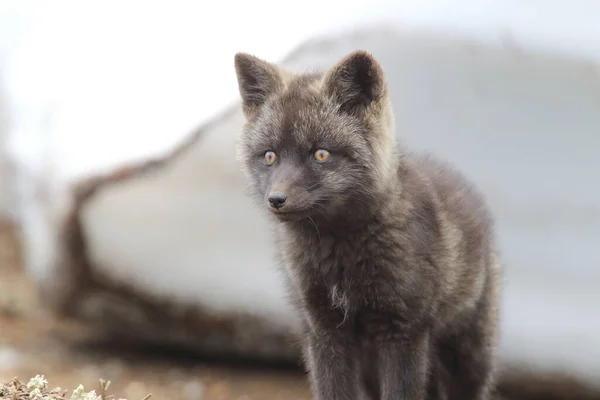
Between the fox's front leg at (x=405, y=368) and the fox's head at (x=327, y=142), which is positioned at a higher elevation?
the fox's head at (x=327, y=142)

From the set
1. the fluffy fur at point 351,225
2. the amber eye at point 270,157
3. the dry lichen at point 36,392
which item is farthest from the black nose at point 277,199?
the dry lichen at point 36,392

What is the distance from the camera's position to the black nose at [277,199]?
264cm

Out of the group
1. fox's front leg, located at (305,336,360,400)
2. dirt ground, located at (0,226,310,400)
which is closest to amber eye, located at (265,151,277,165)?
fox's front leg, located at (305,336,360,400)

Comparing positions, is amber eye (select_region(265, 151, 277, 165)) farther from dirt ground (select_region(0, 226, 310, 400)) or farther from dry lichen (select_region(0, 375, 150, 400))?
dirt ground (select_region(0, 226, 310, 400))

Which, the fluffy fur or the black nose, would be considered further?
the fluffy fur

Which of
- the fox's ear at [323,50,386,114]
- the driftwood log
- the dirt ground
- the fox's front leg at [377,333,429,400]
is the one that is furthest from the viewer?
the dirt ground

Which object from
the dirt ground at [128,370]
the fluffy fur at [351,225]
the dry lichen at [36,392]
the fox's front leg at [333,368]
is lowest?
the dirt ground at [128,370]

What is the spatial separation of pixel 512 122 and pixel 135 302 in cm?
273

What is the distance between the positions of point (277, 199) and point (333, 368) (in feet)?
2.39

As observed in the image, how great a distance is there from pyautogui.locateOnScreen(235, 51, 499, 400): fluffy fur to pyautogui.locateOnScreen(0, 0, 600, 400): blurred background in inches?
62.9

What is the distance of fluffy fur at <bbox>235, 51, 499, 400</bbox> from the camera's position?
2.78 m

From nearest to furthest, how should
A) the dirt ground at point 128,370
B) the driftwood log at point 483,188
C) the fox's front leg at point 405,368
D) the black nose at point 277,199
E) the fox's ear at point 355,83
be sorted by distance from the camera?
1. the black nose at point 277,199
2. the fox's ear at point 355,83
3. the fox's front leg at point 405,368
4. the driftwood log at point 483,188
5. the dirt ground at point 128,370

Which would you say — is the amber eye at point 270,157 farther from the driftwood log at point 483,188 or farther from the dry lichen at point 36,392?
the driftwood log at point 483,188

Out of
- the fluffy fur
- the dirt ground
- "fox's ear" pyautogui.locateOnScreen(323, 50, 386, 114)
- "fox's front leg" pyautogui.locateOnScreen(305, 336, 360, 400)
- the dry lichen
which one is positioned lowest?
the dirt ground
